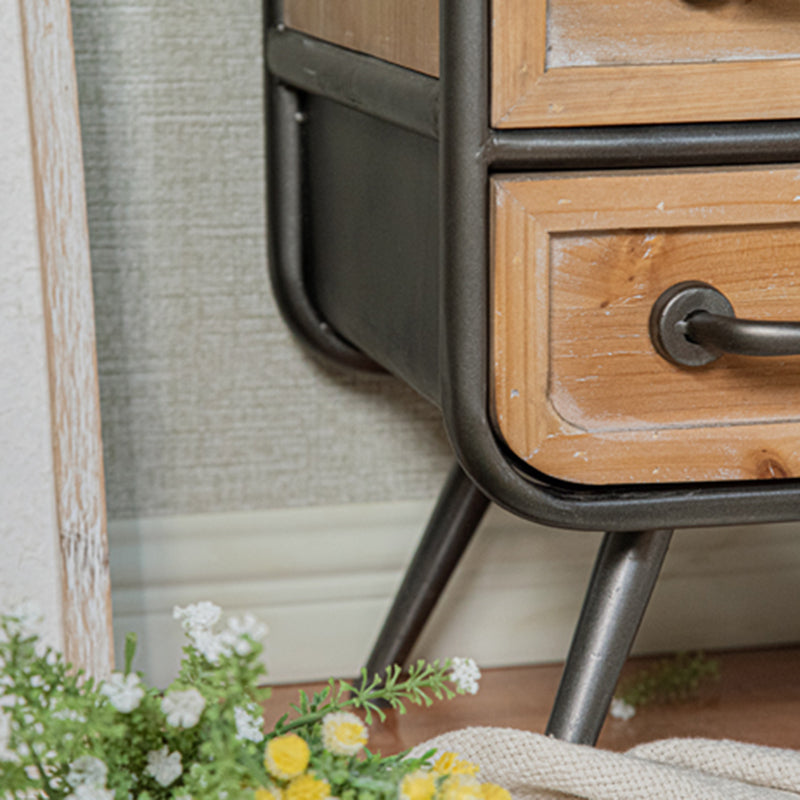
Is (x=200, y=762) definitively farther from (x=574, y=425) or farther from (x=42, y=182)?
(x=42, y=182)

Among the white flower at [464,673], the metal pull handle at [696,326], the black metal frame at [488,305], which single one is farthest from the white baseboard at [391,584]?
the white flower at [464,673]

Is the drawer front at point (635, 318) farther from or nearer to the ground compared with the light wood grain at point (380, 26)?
nearer to the ground

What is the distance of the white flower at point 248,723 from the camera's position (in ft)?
1.25

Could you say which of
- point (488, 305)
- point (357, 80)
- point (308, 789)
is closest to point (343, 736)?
point (308, 789)

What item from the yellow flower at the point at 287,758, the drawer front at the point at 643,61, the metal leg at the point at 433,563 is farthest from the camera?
the metal leg at the point at 433,563

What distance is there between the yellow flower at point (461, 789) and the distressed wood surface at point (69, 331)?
16.9 inches

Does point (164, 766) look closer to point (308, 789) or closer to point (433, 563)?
point (308, 789)

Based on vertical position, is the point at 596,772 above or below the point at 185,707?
below

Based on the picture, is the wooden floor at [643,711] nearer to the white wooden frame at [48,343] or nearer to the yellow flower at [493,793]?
the white wooden frame at [48,343]

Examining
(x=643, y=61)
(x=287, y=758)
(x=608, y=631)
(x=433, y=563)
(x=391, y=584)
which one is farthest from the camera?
(x=391, y=584)

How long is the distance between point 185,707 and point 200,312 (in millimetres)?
620

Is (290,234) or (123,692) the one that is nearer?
(123,692)

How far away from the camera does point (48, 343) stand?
0.72 meters

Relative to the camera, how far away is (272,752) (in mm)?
347
